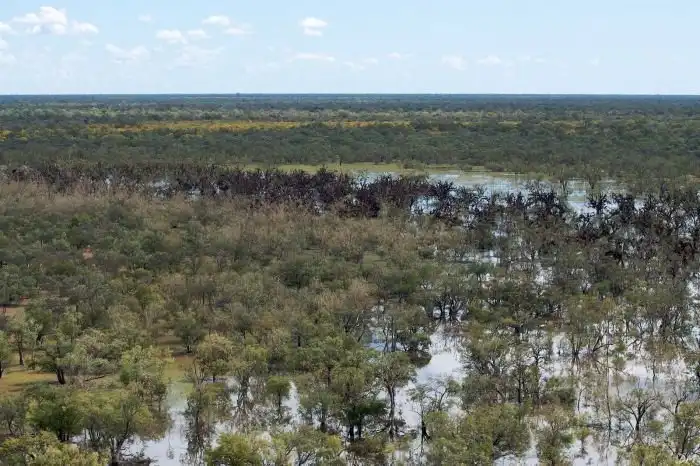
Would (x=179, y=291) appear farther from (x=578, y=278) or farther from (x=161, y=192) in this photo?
(x=161, y=192)

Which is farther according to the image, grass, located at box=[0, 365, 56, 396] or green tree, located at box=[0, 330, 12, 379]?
green tree, located at box=[0, 330, 12, 379]

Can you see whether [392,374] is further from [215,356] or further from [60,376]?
[60,376]

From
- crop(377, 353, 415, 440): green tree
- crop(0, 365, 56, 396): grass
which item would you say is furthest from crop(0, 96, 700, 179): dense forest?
crop(377, 353, 415, 440): green tree

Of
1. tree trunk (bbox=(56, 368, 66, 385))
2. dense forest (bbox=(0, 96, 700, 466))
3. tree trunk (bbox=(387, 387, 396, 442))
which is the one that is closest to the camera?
dense forest (bbox=(0, 96, 700, 466))

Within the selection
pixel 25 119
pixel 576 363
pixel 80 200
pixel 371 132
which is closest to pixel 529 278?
pixel 576 363

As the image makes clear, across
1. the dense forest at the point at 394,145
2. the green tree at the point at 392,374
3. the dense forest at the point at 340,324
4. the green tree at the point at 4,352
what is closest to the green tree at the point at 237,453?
the dense forest at the point at 340,324

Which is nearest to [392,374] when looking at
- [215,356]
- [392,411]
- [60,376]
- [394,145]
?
[392,411]

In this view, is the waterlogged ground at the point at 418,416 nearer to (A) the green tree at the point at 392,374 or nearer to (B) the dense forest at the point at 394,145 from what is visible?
(A) the green tree at the point at 392,374

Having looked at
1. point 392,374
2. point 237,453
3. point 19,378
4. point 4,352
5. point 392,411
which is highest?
point 392,374

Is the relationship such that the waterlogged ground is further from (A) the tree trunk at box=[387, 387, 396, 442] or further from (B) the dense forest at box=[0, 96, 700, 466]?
(A) the tree trunk at box=[387, 387, 396, 442]
